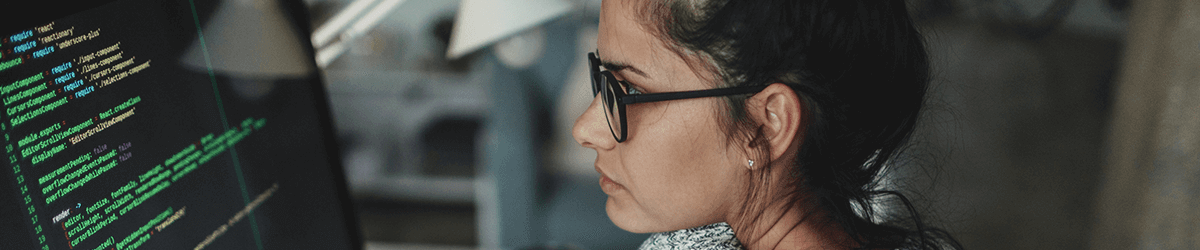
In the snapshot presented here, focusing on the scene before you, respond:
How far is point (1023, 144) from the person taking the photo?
135 cm

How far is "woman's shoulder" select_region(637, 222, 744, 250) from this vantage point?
0.67 meters

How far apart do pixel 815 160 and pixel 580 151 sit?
149 centimetres

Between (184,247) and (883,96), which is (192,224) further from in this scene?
(883,96)

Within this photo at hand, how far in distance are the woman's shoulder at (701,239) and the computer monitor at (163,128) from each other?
386 mm

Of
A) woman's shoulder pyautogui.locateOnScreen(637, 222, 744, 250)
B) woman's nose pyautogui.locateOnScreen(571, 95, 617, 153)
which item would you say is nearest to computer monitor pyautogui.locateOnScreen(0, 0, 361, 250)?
woman's nose pyautogui.locateOnScreen(571, 95, 617, 153)

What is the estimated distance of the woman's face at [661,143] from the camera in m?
0.57

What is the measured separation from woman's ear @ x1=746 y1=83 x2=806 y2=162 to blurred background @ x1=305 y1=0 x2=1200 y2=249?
0.30 m

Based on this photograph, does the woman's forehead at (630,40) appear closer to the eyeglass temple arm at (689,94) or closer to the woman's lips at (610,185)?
the eyeglass temple arm at (689,94)

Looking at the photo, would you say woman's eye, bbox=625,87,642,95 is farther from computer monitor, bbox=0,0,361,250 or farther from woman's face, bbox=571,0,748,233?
computer monitor, bbox=0,0,361,250

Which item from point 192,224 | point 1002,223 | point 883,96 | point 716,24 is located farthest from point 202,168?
Answer: point 1002,223

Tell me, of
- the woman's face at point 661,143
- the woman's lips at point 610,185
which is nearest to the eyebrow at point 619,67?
the woman's face at point 661,143

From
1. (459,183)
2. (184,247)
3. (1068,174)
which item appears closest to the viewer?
(184,247)

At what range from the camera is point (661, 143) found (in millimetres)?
598

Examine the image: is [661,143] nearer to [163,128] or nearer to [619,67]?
[619,67]
